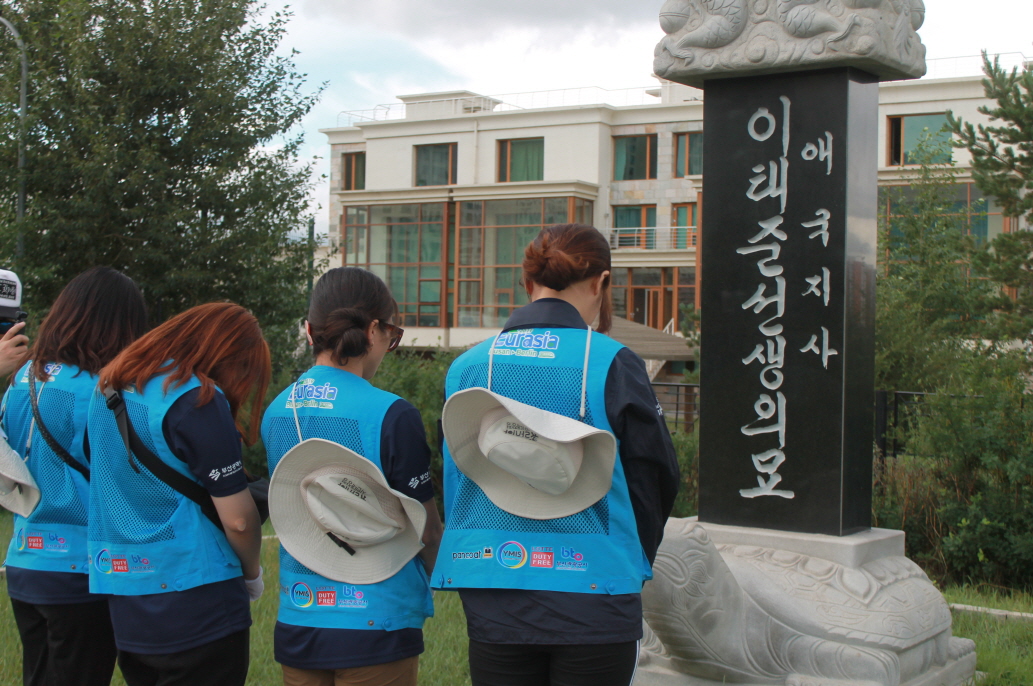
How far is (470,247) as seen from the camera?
34.7 metres

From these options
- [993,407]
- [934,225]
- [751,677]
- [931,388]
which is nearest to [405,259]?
[934,225]

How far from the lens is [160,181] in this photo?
41.5ft

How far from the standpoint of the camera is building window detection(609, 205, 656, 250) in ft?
110

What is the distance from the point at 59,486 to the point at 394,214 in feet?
110

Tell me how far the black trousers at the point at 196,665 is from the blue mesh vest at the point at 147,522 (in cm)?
16

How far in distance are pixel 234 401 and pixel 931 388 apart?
34.0ft

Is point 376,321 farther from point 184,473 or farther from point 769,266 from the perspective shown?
point 769,266

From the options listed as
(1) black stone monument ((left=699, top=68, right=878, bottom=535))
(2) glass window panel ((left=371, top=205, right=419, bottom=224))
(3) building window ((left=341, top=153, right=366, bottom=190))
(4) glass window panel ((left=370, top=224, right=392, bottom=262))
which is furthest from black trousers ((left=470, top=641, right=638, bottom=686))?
(3) building window ((left=341, top=153, right=366, bottom=190))

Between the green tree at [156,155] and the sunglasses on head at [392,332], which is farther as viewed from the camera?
the green tree at [156,155]

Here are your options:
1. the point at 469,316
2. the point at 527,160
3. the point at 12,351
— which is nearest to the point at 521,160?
the point at 527,160

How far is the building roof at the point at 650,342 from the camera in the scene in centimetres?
1589

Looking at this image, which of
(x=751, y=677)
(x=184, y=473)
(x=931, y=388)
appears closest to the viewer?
(x=184, y=473)

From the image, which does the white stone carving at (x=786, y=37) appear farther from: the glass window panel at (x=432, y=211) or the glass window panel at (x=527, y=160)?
the glass window panel at (x=432, y=211)

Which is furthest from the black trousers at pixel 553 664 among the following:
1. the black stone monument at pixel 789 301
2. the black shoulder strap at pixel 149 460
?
the black stone monument at pixel 789 301
